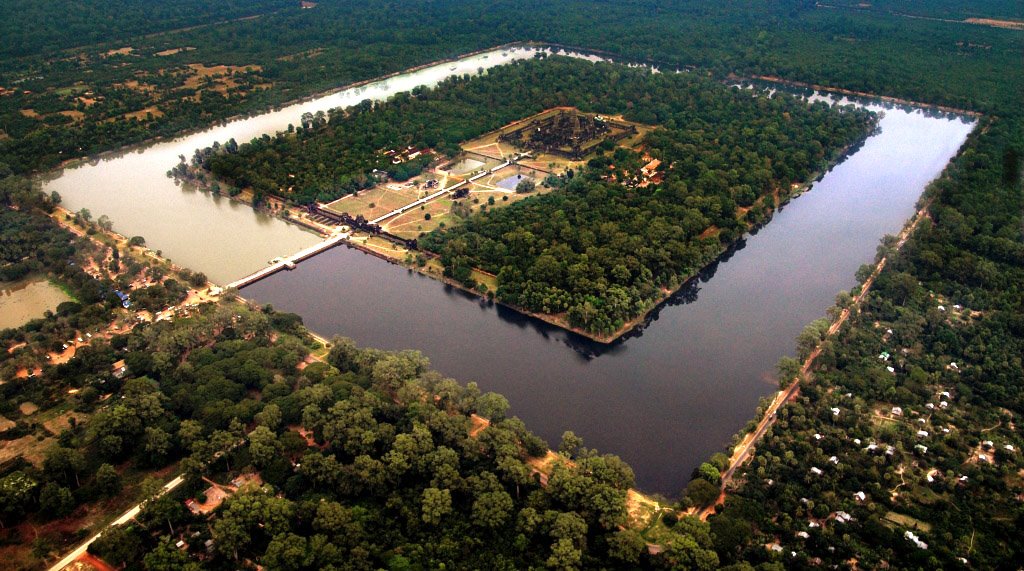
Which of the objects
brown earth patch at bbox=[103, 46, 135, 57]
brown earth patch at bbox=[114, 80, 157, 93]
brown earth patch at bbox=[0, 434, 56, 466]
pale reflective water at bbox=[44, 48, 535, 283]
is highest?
brown earth patch at bbox=[103, 46, 135, 57]

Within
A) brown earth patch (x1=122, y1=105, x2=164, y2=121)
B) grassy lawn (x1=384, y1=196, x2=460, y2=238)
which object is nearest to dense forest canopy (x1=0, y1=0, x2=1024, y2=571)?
grassy lawn (x1=384, y1=196, x2=460, y2=238)

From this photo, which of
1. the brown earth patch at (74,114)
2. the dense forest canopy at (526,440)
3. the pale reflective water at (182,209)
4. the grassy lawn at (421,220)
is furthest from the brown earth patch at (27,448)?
the brown earth patch at (74,114)

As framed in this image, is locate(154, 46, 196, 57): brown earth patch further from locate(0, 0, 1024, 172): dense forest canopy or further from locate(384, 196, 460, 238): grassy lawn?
locate(384, 196, 460, 238): grassy lawn

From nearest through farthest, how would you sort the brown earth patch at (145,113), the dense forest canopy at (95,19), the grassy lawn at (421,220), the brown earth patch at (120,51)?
the grassy lawn at (421,220) → the brown earth patch at (145,113) → the brown earth patch at (120,51) → the dense forest canopy at (95,19)

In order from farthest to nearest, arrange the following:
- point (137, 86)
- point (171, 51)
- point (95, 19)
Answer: point (95, 19)
point (171, 51)
point (137, 86)

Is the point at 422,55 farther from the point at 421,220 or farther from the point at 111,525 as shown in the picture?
the point at 111,525

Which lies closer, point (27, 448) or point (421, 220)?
point (27, 448)

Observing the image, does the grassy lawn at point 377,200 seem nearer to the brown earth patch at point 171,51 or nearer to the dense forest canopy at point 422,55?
the dense forest canopy at point 422,55

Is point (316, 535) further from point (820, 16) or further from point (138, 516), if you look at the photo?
point (820, 16)

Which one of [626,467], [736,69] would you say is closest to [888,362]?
[626,467]

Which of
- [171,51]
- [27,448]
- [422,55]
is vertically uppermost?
[171,51]

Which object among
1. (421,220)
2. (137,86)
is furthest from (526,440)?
(137,86)
